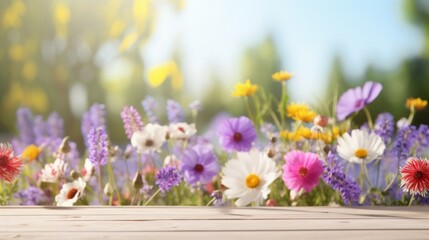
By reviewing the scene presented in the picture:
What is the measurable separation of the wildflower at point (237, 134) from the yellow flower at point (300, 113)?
190 mm

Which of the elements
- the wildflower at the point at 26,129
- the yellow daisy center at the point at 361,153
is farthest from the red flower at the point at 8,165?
the wildflower at the point at 26,129

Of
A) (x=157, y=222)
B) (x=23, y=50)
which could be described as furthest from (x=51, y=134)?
(x=23, y=50)

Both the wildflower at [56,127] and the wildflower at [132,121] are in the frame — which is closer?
the wildflower at [132,121]

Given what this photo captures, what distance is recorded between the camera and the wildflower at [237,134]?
88.7 inches

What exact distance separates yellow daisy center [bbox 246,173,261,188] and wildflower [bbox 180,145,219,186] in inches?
10.2

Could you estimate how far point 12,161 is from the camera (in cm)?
200

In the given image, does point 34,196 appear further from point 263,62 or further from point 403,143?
point 263,62

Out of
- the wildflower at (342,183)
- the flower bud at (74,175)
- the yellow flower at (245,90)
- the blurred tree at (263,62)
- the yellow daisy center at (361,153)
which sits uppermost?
the blurred tree at (263,62)

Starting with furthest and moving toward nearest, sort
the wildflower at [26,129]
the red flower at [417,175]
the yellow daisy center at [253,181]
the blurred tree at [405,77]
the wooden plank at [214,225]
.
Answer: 1. the blurred tree at [405,77]
2. the wildflower at [26,129]
3. the yellow daisy center at [253,181]
4. the red flower at [417,175]
5. the wooden plank at [214,225]

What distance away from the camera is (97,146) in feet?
6.74

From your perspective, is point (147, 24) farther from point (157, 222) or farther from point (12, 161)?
point (157, 222)

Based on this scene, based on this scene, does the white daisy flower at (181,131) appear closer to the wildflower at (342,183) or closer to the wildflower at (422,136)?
the wildflower at (342,183)

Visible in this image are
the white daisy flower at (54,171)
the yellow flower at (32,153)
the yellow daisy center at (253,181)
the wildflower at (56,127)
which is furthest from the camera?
the wildflower at (56,127)

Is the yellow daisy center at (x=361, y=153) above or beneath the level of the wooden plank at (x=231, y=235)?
above
